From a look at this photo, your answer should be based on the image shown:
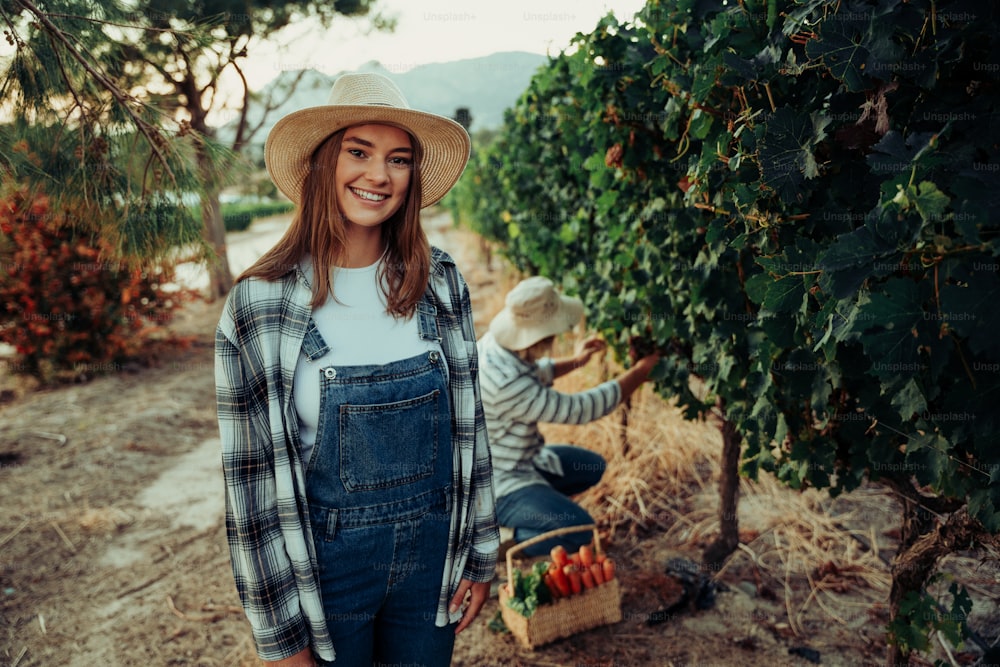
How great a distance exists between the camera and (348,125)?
1742mm

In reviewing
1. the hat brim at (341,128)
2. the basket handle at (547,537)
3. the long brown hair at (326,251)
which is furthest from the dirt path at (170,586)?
the long brown hair at (326,251)

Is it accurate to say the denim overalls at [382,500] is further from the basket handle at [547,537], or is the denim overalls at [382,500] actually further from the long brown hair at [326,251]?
the basket handle at [547,537]

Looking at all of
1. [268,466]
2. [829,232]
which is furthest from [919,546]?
[268,466]

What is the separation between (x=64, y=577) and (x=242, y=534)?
280 cm

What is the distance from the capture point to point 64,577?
3.57m

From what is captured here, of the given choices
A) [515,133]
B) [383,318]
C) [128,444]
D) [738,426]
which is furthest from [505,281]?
[383,318]

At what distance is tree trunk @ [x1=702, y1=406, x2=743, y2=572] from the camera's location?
126 inches

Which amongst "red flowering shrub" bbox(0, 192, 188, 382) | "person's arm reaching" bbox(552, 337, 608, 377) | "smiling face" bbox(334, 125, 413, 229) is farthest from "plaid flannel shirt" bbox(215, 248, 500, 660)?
"red flowering shrub" bbox(0, 192, 188, 382)

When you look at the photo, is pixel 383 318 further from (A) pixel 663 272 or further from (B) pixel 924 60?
(A) pixel 663 272

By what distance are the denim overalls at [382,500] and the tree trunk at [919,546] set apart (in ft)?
4.61

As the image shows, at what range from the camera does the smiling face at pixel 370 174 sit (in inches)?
66.8

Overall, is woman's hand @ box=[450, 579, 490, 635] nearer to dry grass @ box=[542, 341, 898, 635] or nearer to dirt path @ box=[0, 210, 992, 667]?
dirt path @ box=[0, 210, 992, 667]

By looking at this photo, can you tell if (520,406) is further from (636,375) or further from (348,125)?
(348,125)

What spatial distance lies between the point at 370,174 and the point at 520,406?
160 centimetres
